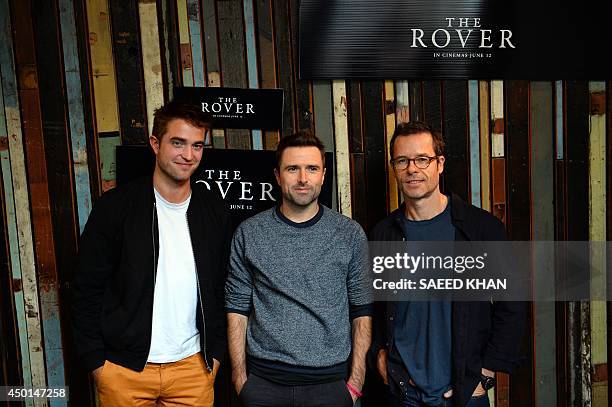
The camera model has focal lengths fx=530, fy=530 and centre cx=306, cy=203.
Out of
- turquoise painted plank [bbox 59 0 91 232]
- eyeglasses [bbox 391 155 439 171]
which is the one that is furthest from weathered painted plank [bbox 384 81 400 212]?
turquoise painted plank [bbox 59 0 91 232]

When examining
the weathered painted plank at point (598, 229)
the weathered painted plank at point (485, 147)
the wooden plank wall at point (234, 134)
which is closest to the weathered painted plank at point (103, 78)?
the wooden plank wall at point (234, 134)

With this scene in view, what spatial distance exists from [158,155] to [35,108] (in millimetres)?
1013

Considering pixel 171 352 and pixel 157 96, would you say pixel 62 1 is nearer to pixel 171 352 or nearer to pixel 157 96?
pixel 157 96

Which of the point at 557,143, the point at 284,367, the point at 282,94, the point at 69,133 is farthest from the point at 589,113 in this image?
the point at 69,133

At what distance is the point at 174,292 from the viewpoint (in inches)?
93.2

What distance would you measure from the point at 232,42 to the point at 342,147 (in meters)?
0.84

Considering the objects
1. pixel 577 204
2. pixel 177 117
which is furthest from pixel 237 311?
pixel 577 204

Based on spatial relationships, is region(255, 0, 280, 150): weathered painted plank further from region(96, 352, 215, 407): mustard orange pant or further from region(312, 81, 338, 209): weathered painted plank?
region(96, 352, 215, 407): mustard orange pant

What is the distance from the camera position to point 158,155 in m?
2.40

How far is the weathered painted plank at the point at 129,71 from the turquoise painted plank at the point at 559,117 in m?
2.31

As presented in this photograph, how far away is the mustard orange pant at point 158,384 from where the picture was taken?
2309mm

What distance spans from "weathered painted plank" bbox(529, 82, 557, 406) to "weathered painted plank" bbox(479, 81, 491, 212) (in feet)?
0.81

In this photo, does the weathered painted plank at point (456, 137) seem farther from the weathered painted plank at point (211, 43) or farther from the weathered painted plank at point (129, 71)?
the weathered painted plank at point (129, 71)

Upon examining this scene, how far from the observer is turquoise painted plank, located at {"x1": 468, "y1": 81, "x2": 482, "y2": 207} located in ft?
9.76
